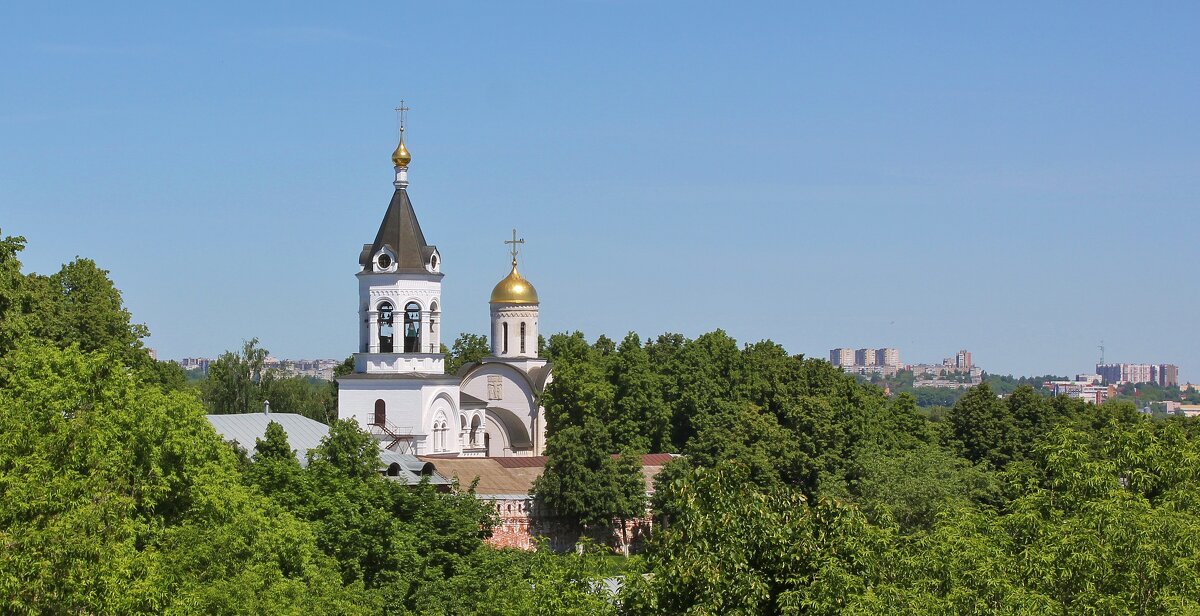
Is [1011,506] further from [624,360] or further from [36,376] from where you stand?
[624,360]

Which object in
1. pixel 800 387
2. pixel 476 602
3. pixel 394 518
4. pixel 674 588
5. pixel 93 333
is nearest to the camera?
pixel 674 588

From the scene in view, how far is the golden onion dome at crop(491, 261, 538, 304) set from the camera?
75.2 meters

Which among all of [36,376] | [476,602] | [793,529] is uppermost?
[36,376]

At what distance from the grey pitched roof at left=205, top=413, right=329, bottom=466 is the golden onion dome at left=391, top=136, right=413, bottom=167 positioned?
9312 mm

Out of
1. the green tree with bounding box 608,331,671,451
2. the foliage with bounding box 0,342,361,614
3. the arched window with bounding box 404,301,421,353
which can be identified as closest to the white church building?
the arched window with bounding box 404,301,421,353

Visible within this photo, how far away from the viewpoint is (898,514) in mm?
51594

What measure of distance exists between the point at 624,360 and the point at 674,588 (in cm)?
4862

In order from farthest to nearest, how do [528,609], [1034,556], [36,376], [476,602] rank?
[476,602], [36,376], [528,609], [1034,556]

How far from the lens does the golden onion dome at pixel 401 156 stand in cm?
6112

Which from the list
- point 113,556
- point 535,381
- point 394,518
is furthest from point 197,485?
point 535,381

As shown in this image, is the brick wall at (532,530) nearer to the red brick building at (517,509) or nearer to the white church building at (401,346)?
the red brick building at (517,509)

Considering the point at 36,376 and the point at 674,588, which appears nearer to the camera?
the point at 674,588

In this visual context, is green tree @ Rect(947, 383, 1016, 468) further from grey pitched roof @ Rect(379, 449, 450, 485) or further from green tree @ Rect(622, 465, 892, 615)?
green tree @ Rect(622, 465, 892, 615)

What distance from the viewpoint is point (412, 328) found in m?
60.7
